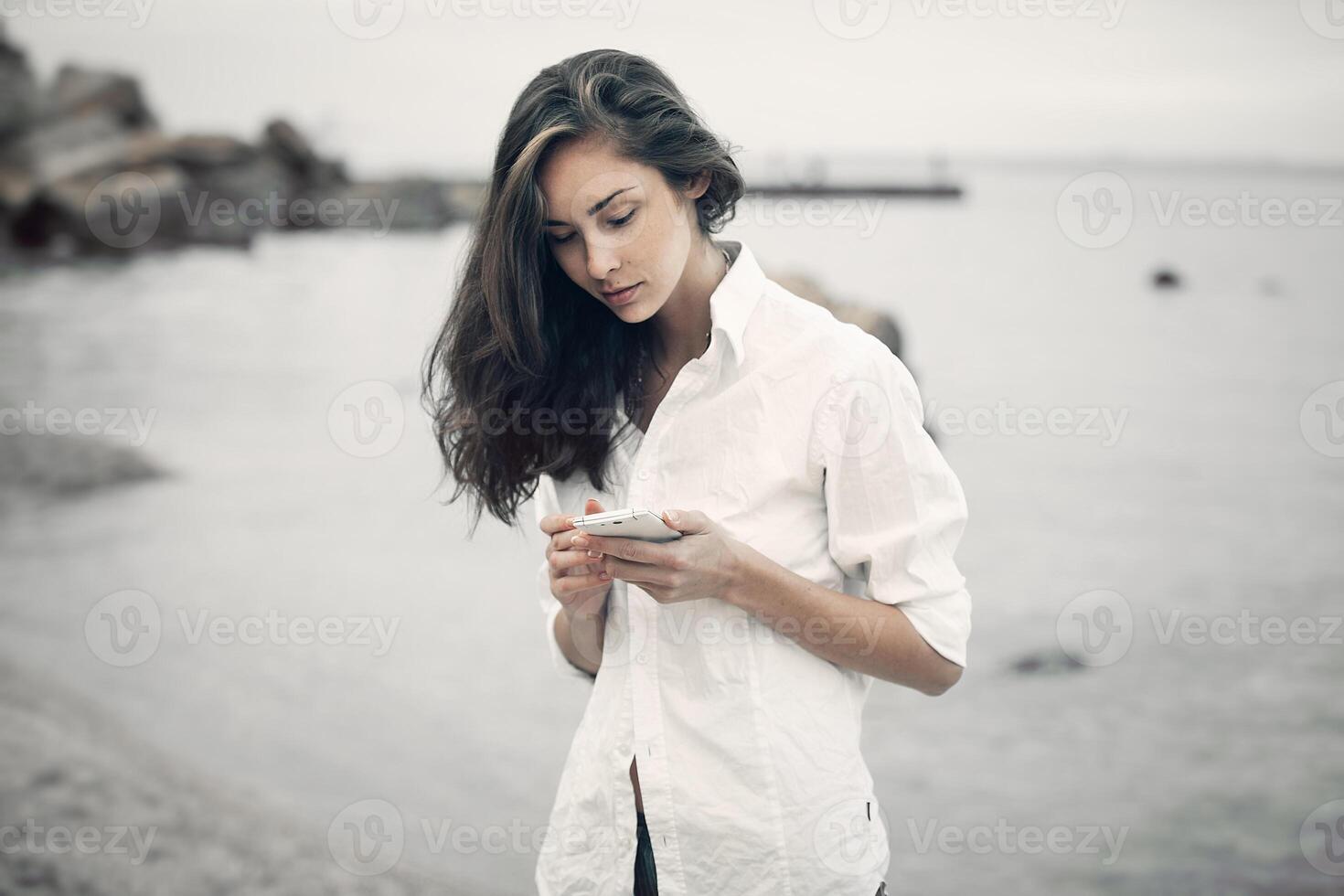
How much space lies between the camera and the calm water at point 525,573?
4.82 meters

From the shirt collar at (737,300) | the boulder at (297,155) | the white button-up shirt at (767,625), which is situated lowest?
the white button-up shirt at (767,625)

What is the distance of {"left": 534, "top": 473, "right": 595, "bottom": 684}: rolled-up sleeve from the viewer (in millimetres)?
1515

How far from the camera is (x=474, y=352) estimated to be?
4.77 ft

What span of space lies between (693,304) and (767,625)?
1.47ft

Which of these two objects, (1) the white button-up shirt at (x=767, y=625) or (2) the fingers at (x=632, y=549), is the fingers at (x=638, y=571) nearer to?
(2) the fingers at (x=632, y=549)

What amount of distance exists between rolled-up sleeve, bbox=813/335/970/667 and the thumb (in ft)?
0.54

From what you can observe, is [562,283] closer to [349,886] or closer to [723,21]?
[349,886]

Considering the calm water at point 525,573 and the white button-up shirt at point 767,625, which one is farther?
the calm water at point 525,573

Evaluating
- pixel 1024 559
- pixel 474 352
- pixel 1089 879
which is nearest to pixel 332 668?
pixel 1089 879

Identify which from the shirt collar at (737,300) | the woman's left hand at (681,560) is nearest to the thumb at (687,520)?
the woman's left hand at (681,560)

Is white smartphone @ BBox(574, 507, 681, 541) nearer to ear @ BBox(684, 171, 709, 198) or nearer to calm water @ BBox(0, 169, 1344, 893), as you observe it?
ear @ BBox(684, 171, 709, 198)

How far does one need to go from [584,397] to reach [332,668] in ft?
15.7

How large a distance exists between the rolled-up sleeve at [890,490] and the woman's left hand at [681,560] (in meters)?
0.15

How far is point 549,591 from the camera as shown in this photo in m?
1.57
